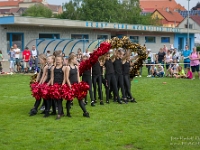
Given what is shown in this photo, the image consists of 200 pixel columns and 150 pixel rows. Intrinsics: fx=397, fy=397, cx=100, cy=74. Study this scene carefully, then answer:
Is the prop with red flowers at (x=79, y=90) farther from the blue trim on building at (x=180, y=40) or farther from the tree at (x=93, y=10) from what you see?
the tree at (x=93, y=10)

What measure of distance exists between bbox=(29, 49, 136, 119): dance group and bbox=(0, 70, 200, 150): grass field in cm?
39

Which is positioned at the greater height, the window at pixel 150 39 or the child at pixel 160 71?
the window at pixel 150 39

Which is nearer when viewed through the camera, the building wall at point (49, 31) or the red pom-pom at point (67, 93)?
the red pom-pom at point (67, 93)

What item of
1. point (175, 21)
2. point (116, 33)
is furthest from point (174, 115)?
point (175, 21)

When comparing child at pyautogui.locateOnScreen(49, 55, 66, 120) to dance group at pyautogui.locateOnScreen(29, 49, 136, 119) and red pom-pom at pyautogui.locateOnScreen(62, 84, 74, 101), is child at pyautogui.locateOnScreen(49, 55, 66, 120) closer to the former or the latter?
dance group at pyautogui.locateOnScreen(29, 49, 136, 119)

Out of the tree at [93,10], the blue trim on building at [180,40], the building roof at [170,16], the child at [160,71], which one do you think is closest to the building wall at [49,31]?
the blue trim on building at [180,40]

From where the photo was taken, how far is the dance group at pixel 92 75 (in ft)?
34.4

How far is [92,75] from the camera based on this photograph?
12.9m

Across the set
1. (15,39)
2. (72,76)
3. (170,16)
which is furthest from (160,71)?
(170,16)

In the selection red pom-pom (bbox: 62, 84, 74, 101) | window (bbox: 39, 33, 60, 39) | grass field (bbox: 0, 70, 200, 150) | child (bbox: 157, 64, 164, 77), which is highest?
window (bbox: 39, 33, 60, 39)

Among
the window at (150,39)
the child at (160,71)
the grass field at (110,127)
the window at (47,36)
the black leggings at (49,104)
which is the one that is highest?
the window at (150,39)

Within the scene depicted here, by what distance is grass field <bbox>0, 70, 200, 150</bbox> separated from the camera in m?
7.71

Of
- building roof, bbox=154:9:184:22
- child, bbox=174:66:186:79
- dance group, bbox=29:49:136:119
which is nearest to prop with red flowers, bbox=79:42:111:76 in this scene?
dance group, bbox=29:49:136:119

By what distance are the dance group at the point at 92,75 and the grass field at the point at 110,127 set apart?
1.28ft
